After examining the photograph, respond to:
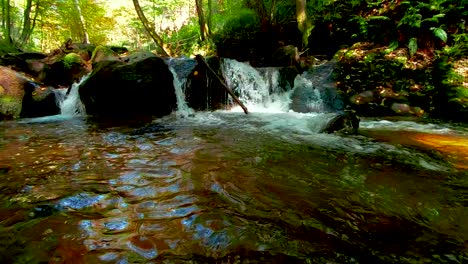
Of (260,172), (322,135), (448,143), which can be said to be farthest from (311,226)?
(448,143)

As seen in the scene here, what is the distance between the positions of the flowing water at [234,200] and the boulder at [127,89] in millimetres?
2734

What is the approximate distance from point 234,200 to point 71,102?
7.59 m

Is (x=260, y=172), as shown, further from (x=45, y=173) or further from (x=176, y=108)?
(x=176, y=108)

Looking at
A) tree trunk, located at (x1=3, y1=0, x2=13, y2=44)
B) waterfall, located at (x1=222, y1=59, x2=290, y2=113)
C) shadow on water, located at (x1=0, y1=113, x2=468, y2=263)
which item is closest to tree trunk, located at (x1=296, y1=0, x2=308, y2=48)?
waterfall, located at (x1=222, y1=59, x2=290, y2=113)

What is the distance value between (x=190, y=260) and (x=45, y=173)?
2.25 meters

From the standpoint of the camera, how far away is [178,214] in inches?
90.0

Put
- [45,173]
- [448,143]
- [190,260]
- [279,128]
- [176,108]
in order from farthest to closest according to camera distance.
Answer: [176,108] < [279,128] < [448,143] < [45,173] < [190,260]

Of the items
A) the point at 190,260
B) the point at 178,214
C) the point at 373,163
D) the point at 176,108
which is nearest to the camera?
the point at 190,260

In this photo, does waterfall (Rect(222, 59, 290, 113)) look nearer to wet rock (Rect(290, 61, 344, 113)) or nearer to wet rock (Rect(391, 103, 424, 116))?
wet rock (Rect(290, 61, 344, 113))

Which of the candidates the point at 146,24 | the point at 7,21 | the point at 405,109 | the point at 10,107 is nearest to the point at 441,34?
the point at 405,109

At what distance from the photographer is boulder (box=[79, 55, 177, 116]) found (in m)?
7.34

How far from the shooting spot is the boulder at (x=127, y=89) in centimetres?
734

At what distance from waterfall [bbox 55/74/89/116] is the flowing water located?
347cm

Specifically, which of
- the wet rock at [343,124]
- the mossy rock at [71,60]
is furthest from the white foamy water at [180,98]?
the mossy rock at [71,60]
